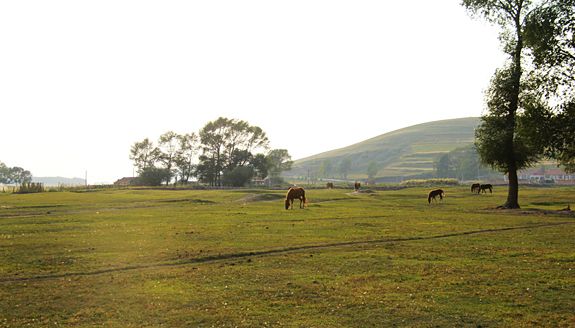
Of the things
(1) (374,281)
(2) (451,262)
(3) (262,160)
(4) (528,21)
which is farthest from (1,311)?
(3) (262,160)

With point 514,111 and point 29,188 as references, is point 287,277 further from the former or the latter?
point 29,188

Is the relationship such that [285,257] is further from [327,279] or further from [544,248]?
[544,248]

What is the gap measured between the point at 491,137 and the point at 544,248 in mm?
29819

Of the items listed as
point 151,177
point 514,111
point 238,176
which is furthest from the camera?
point 151,177

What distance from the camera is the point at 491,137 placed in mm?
49656

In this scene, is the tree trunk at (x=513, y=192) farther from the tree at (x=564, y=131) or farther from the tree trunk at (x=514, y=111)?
the tree at (x=564, y=131)

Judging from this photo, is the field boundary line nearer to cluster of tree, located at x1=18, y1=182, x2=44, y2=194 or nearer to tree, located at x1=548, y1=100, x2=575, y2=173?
tree, located at x1=548, y1=100, x2=575, y2=173

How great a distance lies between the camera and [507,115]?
50000mm

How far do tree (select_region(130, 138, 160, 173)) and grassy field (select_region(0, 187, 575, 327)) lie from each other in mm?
147296

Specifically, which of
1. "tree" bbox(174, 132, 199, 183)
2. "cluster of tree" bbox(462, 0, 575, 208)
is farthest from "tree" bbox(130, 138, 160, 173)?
"cluster of tree" bbox(462, 0, 575, 208)

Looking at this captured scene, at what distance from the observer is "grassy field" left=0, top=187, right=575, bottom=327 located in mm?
12078

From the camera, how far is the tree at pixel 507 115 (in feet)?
160

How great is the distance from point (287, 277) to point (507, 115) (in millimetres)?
42095

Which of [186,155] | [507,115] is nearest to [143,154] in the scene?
[186,155]
